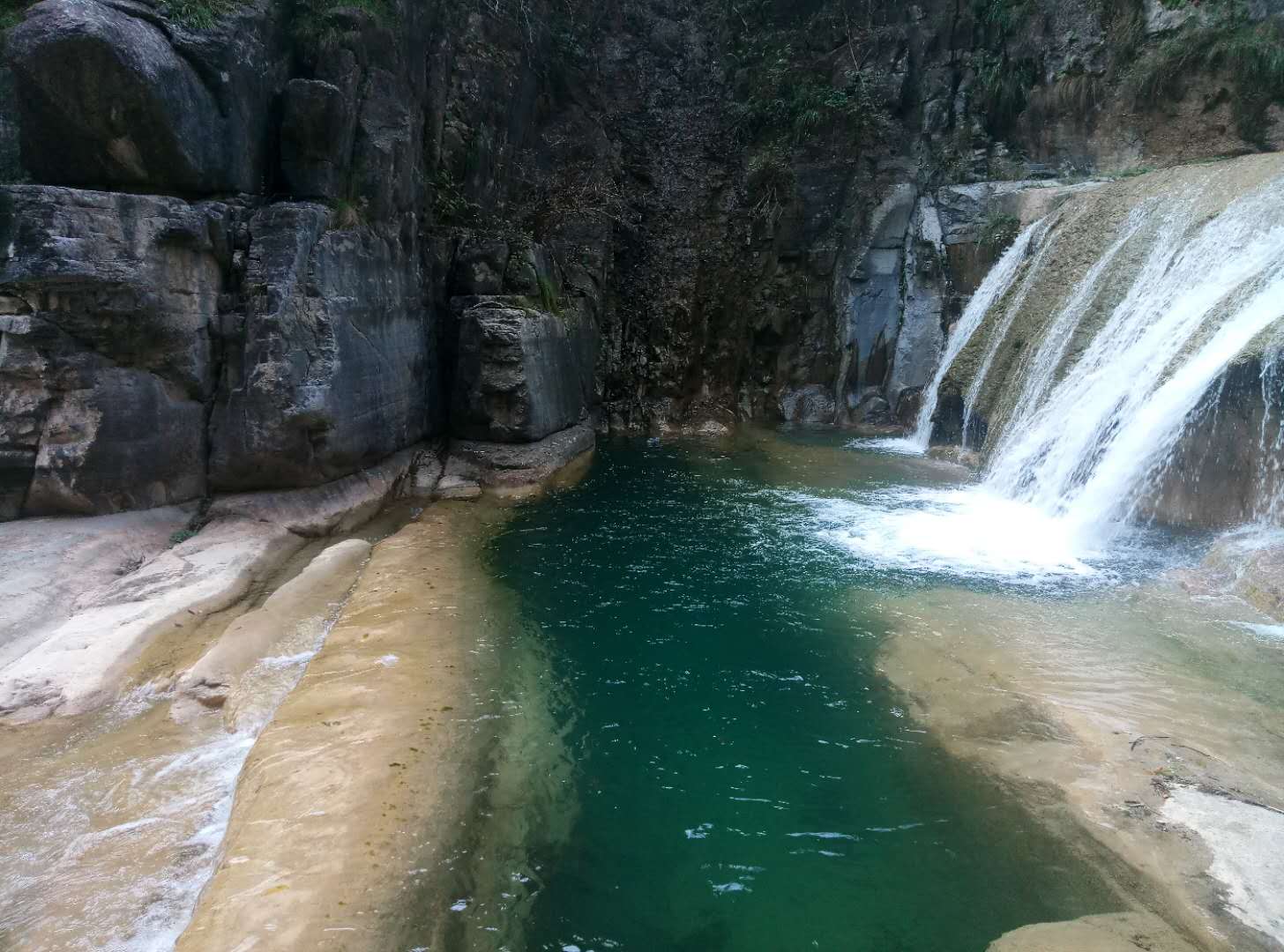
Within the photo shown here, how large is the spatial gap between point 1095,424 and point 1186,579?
2.74 m

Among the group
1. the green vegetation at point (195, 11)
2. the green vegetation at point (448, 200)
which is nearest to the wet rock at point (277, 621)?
the green vegetation at point (195, 11)

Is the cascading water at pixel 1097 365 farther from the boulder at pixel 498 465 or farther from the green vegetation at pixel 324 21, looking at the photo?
the green vegetation at pixel 324 21

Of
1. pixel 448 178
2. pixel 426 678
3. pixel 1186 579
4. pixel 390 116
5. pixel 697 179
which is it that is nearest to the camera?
pixel 426 678

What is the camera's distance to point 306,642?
5.79m

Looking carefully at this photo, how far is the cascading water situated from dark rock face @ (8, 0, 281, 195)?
7.76m

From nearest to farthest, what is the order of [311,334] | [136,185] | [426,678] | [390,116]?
[426,678], [136,185], [311,334], [390,116]

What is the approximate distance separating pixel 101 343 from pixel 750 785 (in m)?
7.09

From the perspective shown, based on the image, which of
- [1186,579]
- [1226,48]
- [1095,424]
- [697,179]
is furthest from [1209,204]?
[697,179]

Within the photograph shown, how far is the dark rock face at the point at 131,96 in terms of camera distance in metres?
6.73

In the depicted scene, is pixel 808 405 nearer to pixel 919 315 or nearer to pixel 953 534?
pixel 919 315

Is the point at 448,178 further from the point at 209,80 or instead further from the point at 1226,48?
the point at 1226,48

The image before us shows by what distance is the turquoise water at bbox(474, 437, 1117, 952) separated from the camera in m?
3.43

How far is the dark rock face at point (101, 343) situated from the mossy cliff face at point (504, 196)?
0.03 m

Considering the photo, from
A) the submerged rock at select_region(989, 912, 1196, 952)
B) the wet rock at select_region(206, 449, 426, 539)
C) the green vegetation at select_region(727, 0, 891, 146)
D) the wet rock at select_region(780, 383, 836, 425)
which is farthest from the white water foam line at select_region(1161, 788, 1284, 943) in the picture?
the green vegetation at select_region(727, 0, 891, 146)
